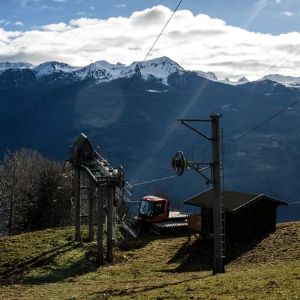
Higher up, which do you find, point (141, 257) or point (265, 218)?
point (265, 218)

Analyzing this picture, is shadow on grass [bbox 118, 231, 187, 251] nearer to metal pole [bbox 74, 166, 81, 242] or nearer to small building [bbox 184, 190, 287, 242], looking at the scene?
metal pole [bbox 74, 166, 81, 242]

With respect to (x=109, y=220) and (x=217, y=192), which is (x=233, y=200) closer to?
(x=109, y=220)

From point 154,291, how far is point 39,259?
15527 mm

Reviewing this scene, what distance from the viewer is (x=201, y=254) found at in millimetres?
37656

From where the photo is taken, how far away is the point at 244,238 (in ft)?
128

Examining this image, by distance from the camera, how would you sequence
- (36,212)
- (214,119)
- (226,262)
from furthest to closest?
(36,212), (226,262), (214,119)

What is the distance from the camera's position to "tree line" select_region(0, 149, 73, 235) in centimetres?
7456

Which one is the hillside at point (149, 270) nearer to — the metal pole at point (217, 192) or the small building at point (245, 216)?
the small building at point (245, 216)

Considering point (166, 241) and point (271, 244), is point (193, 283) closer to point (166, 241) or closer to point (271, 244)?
point (271, 244)

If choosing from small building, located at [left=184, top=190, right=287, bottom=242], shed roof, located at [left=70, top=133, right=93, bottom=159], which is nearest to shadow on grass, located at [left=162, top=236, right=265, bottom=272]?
small building, located at [left=184, top=190, right=287, bottom=242]

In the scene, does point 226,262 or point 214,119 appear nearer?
point 214,119

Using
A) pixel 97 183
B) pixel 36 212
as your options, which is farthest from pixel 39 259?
pixel 36 212

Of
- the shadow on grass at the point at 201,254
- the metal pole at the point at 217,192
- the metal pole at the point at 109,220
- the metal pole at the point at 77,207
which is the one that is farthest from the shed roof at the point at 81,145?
the metal pole at the point at 217,192

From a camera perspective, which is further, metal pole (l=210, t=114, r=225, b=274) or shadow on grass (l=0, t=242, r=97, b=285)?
shadow on grass (l=0, t=242, r=97, b=285)
